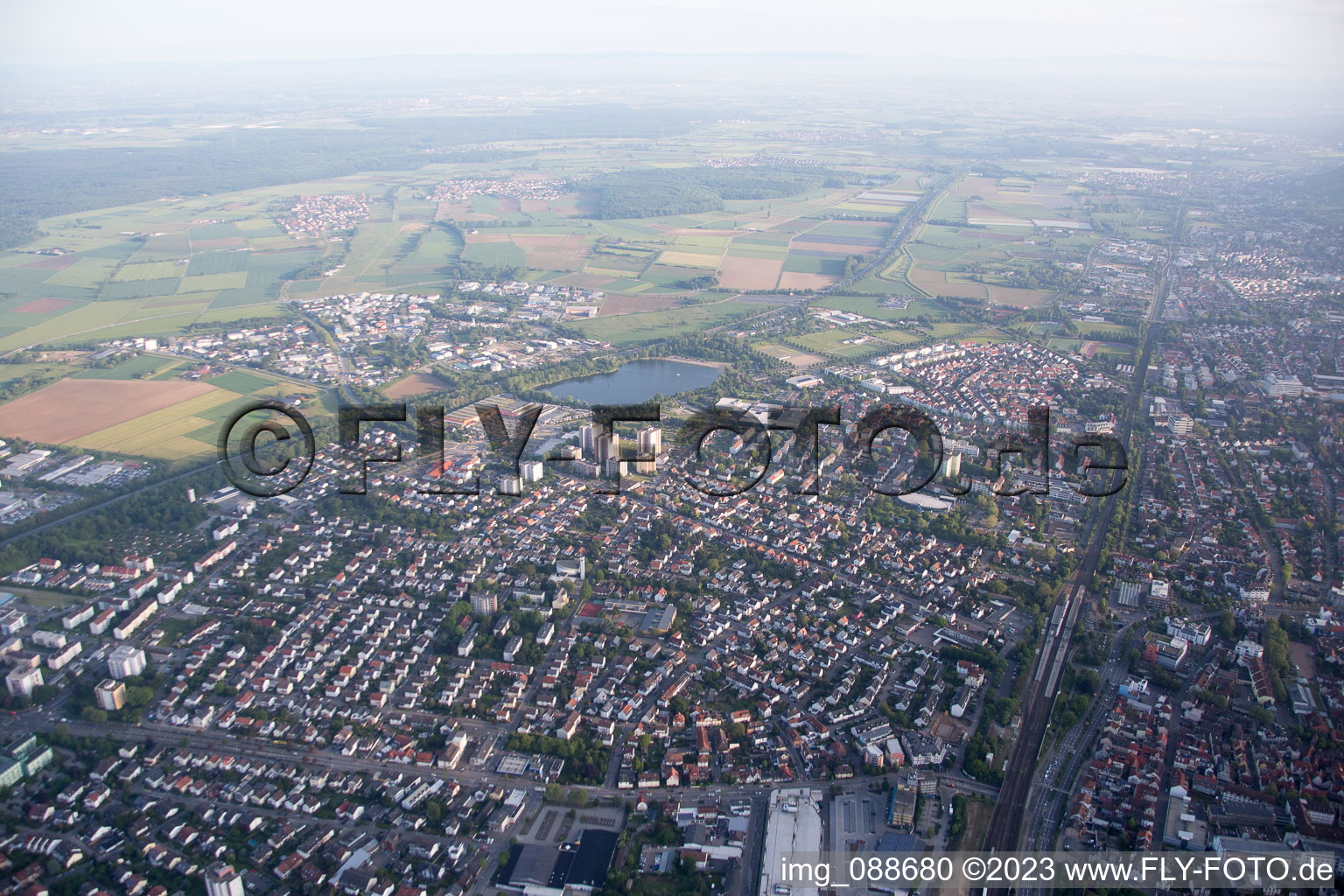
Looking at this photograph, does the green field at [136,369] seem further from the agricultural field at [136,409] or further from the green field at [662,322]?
the green field at [662,322]

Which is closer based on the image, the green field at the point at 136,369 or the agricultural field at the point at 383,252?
the green field at the point at 136,369

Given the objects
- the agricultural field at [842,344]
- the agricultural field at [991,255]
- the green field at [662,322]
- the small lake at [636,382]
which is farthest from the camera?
the agricultural field at [991,255]

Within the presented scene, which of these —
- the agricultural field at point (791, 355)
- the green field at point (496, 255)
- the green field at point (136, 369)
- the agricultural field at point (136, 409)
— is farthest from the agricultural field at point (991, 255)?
the green field at point (136, 369)

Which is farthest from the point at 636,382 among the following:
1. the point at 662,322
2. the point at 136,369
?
the point at 136,369

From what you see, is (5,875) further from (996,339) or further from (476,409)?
(996,339)

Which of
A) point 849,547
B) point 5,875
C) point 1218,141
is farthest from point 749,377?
point 1218,141

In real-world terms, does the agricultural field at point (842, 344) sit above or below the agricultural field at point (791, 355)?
above

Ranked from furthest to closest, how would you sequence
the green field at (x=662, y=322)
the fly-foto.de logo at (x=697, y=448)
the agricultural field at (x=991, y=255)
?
1. the agricultural field at (x=991, y=255)
2. the green field at (x=662, y=322)
3. the fly-foto.de logo at (x=697, y=448)

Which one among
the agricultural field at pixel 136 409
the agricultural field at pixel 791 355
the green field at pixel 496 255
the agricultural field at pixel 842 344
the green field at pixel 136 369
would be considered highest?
the green field at pixel 496 255
